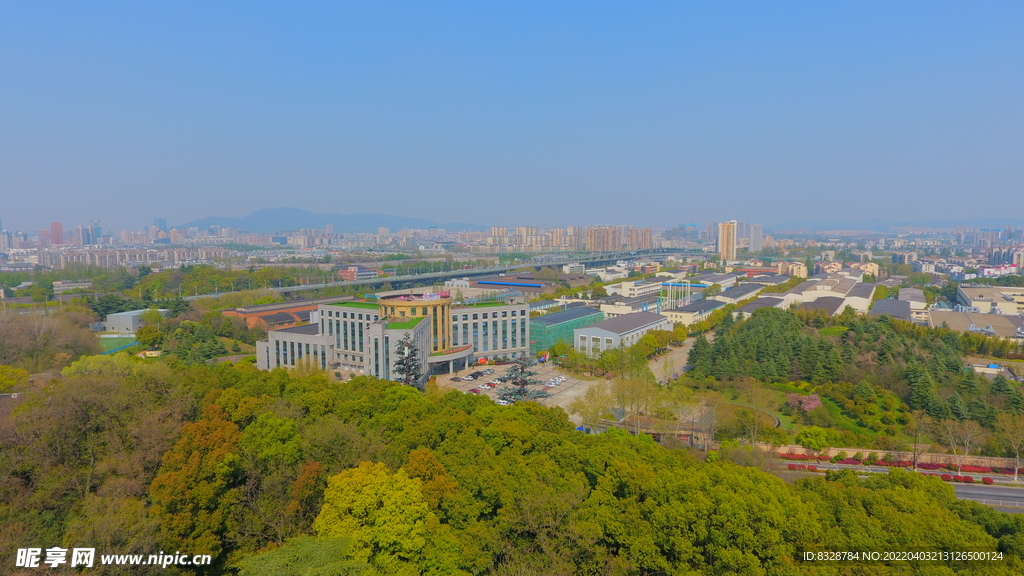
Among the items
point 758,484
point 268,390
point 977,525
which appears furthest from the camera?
point 268,390

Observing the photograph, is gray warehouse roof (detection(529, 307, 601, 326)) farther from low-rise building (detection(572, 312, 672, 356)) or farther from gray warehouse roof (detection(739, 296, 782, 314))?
gray warehouse roof (detection(739, 296, 782, 314))

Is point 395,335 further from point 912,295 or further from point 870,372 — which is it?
point 912,295

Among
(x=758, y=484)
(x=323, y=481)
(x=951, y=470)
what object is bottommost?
(x=951, y=470)

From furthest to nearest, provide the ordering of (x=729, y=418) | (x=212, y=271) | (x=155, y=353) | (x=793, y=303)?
(x=212, y=271)
(x=793, y=303)
(x=155, y=353)
(x=729, y=418)

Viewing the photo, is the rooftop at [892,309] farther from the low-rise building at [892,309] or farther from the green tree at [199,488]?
the green tree at [199,488]

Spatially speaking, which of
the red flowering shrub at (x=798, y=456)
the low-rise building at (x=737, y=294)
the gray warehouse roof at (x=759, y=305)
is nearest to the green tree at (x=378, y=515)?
the red flowering shrub at (x=798, y=456)

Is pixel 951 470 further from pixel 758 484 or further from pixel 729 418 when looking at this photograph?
pixel 758 484

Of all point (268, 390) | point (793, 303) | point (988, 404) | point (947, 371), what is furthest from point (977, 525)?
point (793, 303)

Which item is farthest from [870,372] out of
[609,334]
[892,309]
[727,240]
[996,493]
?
[727,240]
